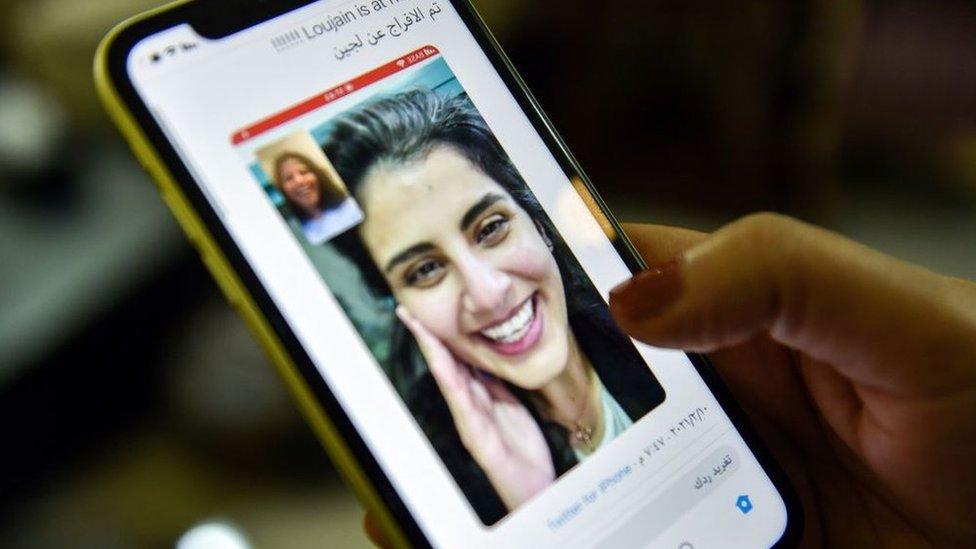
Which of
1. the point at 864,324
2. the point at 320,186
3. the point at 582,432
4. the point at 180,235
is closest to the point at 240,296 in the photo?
the point at 320,186

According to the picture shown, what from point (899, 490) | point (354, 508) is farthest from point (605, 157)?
point (899, 490)

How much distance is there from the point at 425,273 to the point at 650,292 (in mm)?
120

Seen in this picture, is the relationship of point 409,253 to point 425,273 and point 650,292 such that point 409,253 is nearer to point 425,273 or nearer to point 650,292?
point 425,273

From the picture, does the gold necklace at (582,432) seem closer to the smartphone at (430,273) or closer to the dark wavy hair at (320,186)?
the smartphone at (430,273)

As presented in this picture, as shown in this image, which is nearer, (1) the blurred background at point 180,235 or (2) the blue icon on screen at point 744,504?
(2) the blue icon on screen at point 744,504

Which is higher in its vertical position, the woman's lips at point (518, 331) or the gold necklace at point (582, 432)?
the woman's lips at point (518, 331)

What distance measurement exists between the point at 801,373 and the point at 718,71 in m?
0.58

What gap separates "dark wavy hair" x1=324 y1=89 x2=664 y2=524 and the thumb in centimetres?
7

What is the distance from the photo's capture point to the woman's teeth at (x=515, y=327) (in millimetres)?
441

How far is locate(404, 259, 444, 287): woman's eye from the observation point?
422mm

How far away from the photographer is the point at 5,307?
2.35 ft

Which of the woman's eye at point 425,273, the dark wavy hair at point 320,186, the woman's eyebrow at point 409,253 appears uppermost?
the dark wavy hair at point 320,186

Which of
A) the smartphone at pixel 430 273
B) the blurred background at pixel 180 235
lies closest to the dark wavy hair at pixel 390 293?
the smartphone at pixel 430 273

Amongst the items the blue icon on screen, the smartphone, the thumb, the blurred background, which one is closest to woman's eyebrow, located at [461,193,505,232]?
the smartphone
